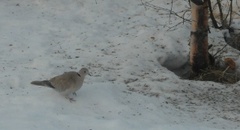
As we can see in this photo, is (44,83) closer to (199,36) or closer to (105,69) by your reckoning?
(105,69)

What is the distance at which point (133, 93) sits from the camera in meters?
6.17

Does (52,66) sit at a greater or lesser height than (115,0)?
lesser

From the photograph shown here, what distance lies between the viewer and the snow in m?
5.40

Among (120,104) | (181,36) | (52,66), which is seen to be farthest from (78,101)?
(181,36)

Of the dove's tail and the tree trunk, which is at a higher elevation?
the tree trunk

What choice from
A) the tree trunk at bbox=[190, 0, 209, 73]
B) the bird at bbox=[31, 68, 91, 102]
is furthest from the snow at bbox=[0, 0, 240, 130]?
the tree trunk at bbox=[190, 0, 209, 73]

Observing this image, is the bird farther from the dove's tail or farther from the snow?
the snow

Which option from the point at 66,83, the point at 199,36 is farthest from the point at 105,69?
the point at 199,36

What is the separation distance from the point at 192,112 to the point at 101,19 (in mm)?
3559

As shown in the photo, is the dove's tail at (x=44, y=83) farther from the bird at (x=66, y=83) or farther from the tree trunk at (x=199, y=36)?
the tree trunk at (x=199, y=36)

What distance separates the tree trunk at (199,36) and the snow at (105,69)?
50 centimetres

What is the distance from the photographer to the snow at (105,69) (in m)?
5.40

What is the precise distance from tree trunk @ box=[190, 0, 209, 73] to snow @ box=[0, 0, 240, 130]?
19.9 inches

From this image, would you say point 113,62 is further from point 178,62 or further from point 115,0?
point 115,0
